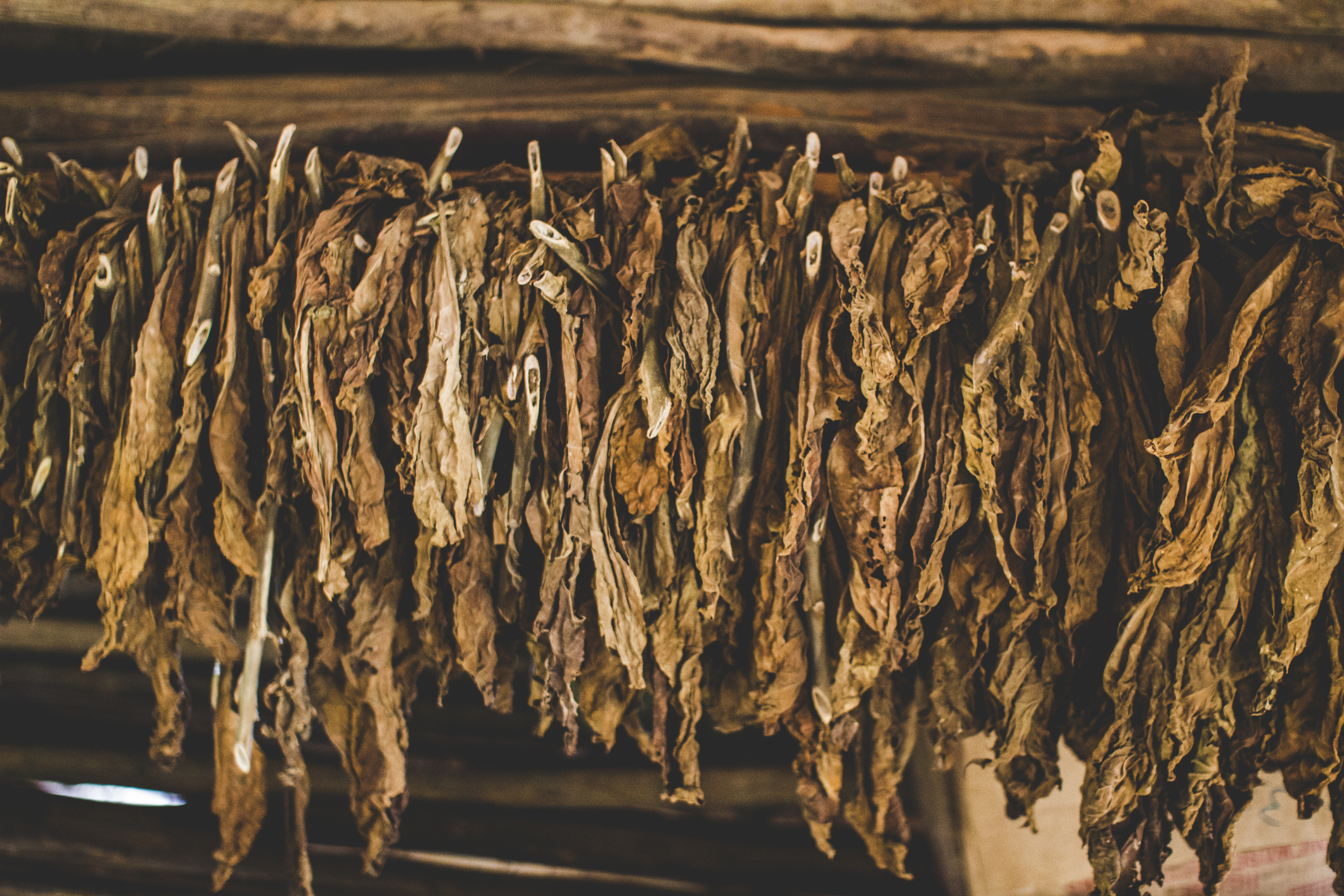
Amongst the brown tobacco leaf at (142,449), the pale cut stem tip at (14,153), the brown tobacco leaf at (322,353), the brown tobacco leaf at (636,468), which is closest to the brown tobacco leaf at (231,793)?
the brown tobacco leaf at (142,449)

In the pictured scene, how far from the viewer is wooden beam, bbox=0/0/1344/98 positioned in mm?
1313

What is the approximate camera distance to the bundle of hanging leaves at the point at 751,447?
1.01 meters

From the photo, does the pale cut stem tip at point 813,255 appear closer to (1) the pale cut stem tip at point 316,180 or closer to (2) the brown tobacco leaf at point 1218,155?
(2) the brown tobacco leaf at point 1218,155

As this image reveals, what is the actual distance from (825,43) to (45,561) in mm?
1625

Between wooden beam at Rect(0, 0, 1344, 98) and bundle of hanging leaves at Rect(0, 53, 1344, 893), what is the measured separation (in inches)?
11.7

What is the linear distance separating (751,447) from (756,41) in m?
0.79

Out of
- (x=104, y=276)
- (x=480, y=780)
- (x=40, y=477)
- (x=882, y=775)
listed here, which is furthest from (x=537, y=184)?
(x=480, y=780)

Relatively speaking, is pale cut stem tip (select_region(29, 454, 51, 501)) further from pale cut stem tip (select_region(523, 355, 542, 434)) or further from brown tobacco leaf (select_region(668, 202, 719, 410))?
brown tobacco leaf (select_region(668, 202, 719, 410))

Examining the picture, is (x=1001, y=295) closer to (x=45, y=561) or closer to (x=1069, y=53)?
(x=1069, y=53)

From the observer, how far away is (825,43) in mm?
1330

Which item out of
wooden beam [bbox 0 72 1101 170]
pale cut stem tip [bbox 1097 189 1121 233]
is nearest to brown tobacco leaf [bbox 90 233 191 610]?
wooden beam [bbox 0 72 1101 170]

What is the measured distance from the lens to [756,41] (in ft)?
4.37

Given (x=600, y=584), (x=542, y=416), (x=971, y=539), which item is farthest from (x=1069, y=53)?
(x=600, y=584)

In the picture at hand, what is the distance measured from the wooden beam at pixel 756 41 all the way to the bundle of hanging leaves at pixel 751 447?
297 millimetres
